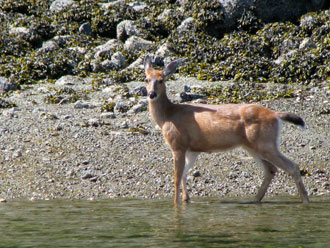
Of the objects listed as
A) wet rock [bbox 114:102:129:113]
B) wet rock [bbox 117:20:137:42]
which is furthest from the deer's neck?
wet rock [bbox 117:20:137:42]

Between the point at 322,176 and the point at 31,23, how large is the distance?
14747 mm

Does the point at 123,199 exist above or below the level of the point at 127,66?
above

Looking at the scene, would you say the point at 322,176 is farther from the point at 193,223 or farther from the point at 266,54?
the point at 266,54

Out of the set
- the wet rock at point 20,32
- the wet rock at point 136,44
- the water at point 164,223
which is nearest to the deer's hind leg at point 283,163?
the water at point 164,223

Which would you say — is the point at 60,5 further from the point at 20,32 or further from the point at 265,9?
the point at 265,9

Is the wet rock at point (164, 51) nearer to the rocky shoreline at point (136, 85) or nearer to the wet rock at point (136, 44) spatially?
the rocky shoreline at point (136, 85)

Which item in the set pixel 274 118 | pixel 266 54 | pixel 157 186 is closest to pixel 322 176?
pixel 274 118

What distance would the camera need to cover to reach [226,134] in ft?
32.7

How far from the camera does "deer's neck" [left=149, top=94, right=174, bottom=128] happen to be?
1054 centimetres

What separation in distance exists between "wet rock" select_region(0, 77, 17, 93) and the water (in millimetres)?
8239

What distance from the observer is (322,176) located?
1133 cm

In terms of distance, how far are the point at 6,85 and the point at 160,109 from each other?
822 cm

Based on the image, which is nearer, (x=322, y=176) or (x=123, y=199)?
(x=123, y=199)

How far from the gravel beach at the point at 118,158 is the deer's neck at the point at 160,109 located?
3.72 feet
